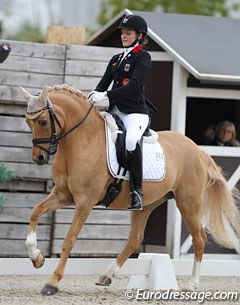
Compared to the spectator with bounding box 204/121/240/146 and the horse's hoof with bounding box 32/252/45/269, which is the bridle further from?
the spectator with bounding box 204/121/240/146

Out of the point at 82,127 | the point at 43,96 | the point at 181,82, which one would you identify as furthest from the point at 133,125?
the point at 181,82

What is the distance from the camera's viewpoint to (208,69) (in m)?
11.1

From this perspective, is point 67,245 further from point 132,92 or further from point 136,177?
point 132,92

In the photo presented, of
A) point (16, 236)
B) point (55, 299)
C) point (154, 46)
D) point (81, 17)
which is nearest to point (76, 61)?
point (154, 46)

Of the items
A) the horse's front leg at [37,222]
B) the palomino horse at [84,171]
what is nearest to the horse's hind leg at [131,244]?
the palomino horse at [84,171]

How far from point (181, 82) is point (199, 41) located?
0.84 metres

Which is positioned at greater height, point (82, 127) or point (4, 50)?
point (4, 50)

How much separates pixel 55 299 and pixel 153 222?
4.16 meters

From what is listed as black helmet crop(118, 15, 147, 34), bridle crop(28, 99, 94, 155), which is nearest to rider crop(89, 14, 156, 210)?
black helmet crop(118, 15, 147, 34)

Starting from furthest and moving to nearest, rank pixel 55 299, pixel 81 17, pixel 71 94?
pixel 81 17, pixel 71 94, pixel 55 299

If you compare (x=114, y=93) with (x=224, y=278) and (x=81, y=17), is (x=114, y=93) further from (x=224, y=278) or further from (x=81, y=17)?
(x=81, y=17)

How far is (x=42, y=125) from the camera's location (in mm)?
7930

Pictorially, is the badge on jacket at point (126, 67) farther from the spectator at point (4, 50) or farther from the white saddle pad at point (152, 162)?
the spectator at point (4, 50)

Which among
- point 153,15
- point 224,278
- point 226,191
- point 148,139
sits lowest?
point 224,278
